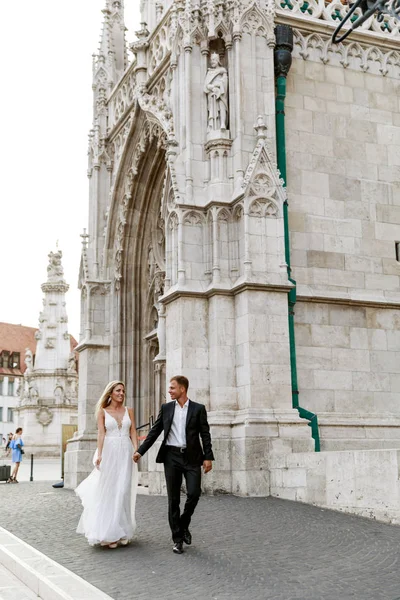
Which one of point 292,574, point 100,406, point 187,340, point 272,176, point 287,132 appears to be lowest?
point 292,574

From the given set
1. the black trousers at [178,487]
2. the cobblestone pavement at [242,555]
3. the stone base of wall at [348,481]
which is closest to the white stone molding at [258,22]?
the stone base of wall at [348,481]

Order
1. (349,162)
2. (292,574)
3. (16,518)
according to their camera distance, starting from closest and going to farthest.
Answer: (292,574) < (16,518) < (349,162)

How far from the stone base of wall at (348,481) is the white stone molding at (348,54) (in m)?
8.40

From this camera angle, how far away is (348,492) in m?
10.2

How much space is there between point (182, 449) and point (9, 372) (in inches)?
3030

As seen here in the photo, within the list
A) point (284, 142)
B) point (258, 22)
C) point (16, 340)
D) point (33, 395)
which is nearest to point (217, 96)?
point (284, 142)

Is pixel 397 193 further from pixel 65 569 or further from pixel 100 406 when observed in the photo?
pixel 65 569

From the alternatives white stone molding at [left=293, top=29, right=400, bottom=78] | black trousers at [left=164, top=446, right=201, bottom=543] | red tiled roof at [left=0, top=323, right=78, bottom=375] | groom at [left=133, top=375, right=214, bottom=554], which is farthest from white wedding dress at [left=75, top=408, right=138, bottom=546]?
red tiled roof at [left=0, top=323, right=78, bottom=375]

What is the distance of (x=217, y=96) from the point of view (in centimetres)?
1460

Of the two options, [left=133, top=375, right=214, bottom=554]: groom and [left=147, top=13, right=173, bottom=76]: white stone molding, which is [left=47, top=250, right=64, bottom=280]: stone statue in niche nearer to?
[left=147, top=13, right=173, bottom=76]: white stone molding

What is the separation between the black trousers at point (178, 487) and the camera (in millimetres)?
7797

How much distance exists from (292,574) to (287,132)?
10.3m

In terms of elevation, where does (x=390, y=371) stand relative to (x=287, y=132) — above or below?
below

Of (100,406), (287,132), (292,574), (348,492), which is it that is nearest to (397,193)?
(287,132)
